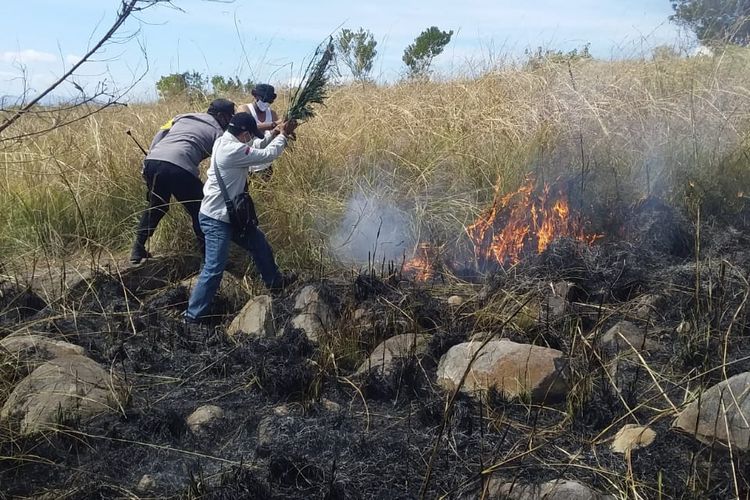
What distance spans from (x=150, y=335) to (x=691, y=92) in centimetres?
541

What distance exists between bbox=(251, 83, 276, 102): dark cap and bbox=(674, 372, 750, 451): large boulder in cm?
495

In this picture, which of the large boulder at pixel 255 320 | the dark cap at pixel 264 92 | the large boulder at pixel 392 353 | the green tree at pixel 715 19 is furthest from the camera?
the green tree at pixel 715 19

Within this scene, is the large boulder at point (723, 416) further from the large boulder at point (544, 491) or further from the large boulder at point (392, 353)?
the large boulder at point (392, 353)

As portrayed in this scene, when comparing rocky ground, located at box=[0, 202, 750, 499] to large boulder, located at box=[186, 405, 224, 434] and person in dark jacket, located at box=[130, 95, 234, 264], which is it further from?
person in dark jacket, located at box=[130, 95, 234, 264]

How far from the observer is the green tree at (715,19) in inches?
324

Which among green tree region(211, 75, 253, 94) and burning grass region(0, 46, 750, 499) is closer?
burning grass region(0, 46, 750, 499)

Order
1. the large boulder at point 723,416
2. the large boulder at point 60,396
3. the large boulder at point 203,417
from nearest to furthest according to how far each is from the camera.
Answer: the large boulder at point 723,416 < the large boulder at point 60,396 < the large boulder at point 203,417

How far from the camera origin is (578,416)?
3.72 metres

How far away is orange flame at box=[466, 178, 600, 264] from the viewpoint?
5898 mm

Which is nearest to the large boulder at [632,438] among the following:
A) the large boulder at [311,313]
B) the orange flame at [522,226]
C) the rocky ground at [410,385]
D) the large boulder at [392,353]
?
the rocky ground at [410,385]

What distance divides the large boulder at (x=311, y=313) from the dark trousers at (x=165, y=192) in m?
1.50

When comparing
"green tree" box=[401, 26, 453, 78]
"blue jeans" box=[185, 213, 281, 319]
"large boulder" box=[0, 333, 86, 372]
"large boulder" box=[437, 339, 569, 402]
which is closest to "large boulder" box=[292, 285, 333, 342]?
"blue jeans" box=[185, 213, 281, 319]

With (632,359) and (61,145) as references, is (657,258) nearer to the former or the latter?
(632,359)

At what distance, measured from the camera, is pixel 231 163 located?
554 centimetres
